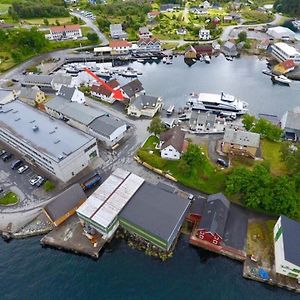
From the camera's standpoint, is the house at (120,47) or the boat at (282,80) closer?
the boat at (282,80)

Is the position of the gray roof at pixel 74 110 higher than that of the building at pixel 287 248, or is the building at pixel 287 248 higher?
the gray roof at pixel 74 110

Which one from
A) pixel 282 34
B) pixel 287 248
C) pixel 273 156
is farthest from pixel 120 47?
pixel 287 248

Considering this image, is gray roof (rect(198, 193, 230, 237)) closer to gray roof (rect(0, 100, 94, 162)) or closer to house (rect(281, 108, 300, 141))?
gray roof (rect(0, 100, 94, 162))

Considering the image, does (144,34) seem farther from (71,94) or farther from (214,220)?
(214,220)

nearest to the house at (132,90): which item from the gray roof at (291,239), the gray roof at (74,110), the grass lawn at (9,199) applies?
the gray roof at (74,110)

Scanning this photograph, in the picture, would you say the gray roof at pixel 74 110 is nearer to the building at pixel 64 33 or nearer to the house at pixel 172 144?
the house at pixel 172 144

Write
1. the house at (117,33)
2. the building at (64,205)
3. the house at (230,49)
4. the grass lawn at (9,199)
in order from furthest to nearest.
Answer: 1. the house at (117,33)
2. the house at (230,49)
3. the grass lawn at (9,199)
4. the building at (64,205)

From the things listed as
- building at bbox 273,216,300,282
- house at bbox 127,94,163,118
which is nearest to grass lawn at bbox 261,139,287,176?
building at bbox 273,216,300,282

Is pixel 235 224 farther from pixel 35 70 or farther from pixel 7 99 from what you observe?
pixel 35 70
